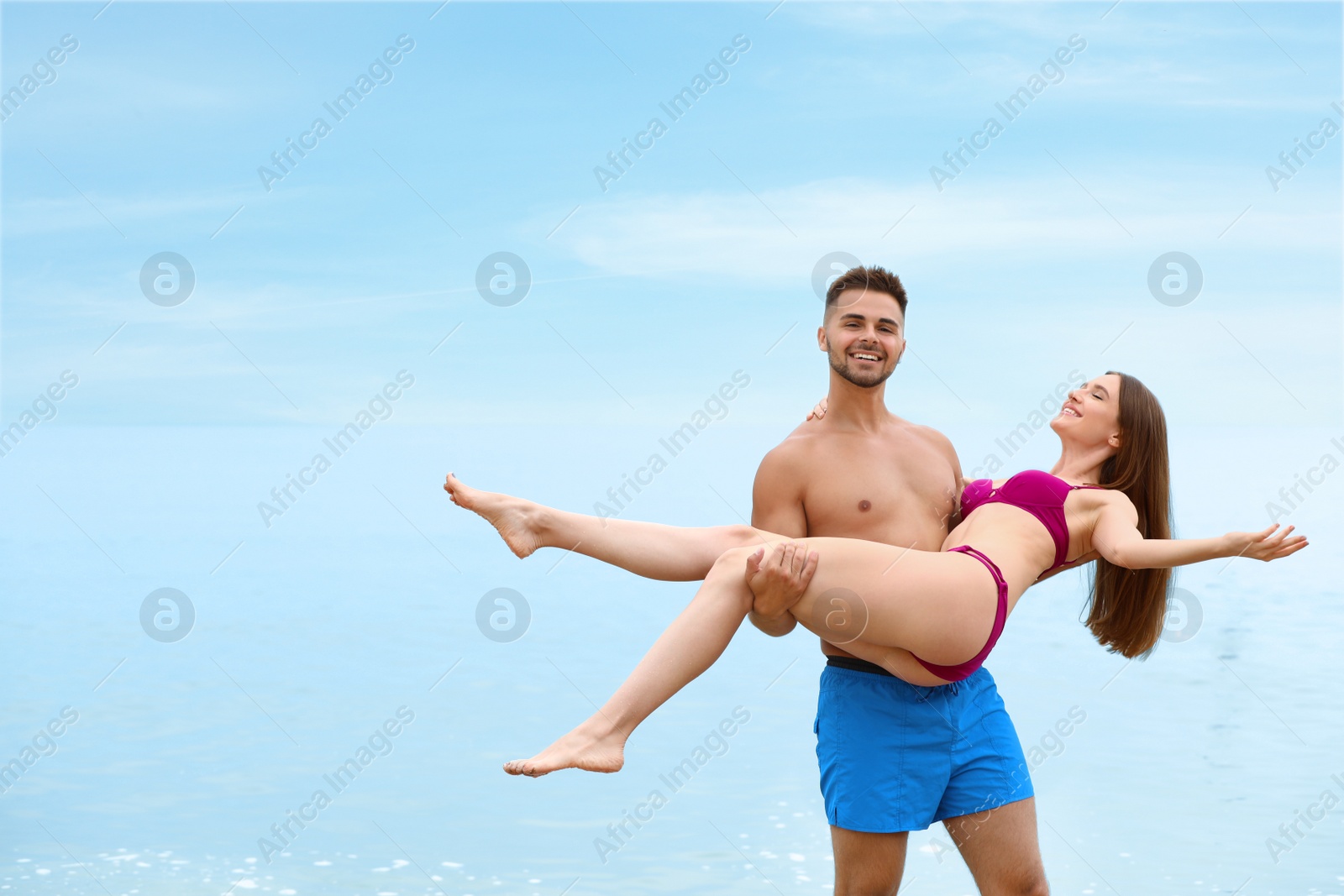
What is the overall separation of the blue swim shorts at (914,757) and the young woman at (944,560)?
6.4 inches

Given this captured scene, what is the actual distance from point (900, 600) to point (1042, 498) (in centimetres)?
82

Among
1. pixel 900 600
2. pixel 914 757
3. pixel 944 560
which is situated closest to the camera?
pixel 900 600

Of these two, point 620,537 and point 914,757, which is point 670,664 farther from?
point 914,757

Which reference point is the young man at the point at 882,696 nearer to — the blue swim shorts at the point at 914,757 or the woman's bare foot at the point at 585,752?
the blue swim shorts at the point at 914,757

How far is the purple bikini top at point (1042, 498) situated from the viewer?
392 centimetres

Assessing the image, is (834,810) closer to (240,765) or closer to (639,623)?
(240,765)

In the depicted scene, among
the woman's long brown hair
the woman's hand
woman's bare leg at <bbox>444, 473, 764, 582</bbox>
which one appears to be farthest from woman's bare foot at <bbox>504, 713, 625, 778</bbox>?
the woman's long brown hair

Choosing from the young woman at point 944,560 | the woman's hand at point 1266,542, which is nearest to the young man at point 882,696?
the young woman at point 944,560

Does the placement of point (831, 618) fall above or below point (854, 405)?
below

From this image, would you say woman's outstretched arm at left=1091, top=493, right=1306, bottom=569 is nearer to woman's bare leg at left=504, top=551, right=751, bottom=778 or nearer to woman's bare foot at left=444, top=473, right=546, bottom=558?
woman's bare leg at left=504, top=551, right=751, bottom=778

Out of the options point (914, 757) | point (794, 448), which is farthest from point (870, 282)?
point (914, 757)

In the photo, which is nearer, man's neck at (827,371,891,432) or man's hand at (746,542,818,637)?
man's hand at (746,542,818,637)

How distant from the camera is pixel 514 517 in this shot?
367 centimetres

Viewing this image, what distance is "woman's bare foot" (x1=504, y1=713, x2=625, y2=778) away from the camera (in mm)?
3213
